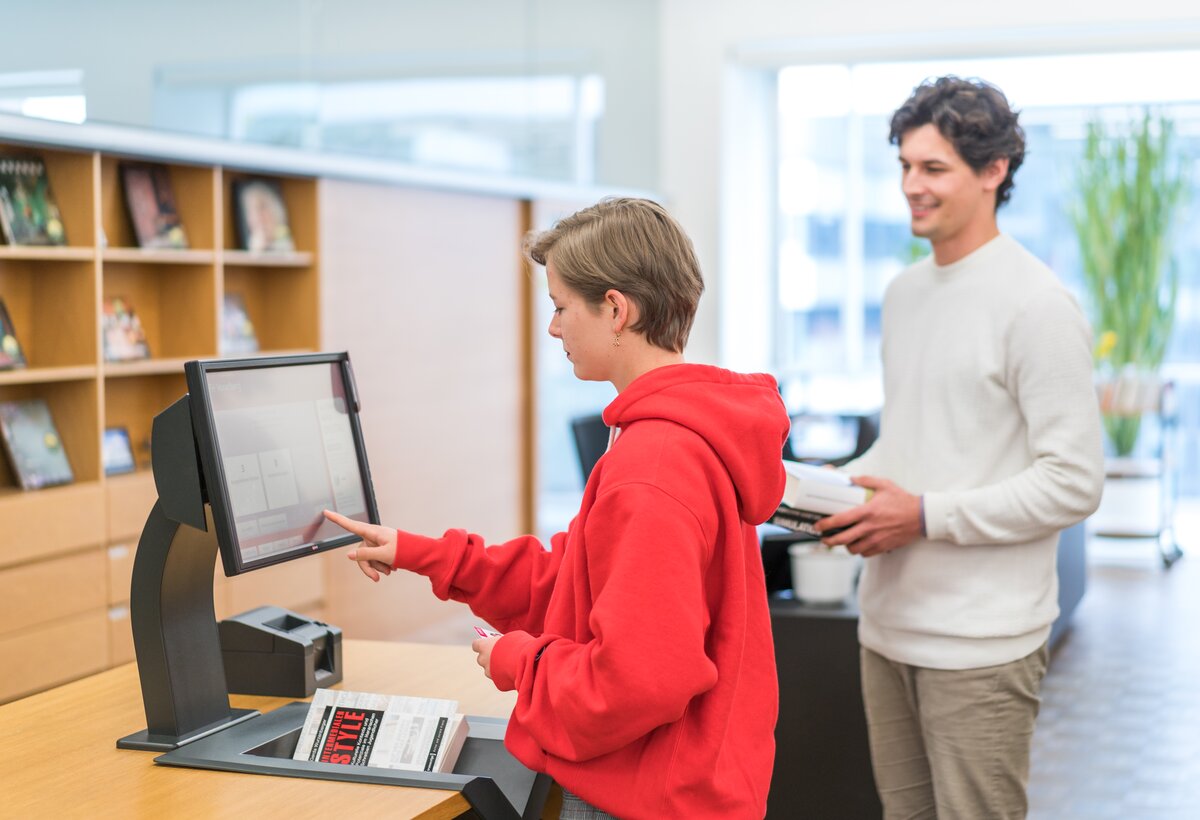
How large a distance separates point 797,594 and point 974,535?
1151mm

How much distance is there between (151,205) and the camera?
4.51 meters

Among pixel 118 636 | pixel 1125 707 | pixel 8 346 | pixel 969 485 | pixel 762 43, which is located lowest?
pixel 1125 707

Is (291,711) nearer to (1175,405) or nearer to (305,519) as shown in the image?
(305,519)

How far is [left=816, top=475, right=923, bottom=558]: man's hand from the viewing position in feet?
7.43

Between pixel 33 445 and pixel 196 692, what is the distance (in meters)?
2.57

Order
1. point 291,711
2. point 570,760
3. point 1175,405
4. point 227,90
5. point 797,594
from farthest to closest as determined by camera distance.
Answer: point 1175,405 → point 227,90 → point 797,594 → point 291,711 → point 570,760

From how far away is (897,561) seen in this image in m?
2.38

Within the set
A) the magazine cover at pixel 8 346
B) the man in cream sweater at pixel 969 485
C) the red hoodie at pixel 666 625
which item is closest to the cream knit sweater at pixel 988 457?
the man in cream sweater at pixel 969 485

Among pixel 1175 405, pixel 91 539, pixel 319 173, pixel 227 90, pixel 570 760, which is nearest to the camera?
pixel 570 760

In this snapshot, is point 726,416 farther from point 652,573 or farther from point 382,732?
point 382,732

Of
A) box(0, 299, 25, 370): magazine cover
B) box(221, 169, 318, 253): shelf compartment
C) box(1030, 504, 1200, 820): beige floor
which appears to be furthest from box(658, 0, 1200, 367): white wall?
box(0, 299, 25, 370): magazine cover

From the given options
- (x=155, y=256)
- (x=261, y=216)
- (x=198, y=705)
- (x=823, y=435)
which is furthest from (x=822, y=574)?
(x=823, y=435)

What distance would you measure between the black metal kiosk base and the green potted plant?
6.53 metres

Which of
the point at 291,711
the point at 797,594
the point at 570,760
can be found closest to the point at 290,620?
the point at 291,711
